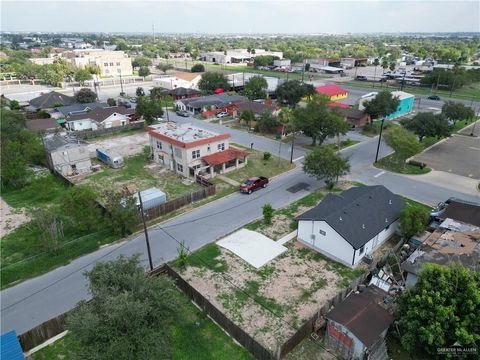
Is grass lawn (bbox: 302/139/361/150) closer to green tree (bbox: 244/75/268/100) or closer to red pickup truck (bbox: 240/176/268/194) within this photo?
red pickup truck (bbox: 240/176/268/194)

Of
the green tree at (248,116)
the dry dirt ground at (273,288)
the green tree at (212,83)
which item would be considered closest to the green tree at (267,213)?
the dry dirt ground at (273,288)

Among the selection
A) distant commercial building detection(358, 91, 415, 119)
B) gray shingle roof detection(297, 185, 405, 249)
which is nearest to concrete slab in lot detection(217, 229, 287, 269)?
gray shingle roof detection(297, 185, 405, 249)

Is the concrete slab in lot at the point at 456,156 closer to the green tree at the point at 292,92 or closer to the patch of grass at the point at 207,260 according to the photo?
the green tree at the point at 292,92

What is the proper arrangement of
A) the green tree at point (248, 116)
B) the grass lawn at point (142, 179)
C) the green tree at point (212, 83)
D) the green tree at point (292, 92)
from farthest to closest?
the green tree at point (212, 83)
the green tree at point (292, 92)
the green tree at point (248, 116)
the grass lawn at point (142, 179)

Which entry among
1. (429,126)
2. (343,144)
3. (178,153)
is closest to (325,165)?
(178,153)

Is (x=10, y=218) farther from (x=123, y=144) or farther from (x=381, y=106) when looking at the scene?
(x=381, y=106)

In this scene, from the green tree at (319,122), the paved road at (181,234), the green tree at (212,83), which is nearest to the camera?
the paved road at (181,234)
